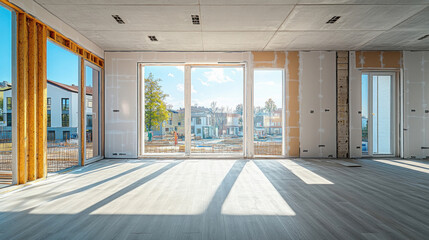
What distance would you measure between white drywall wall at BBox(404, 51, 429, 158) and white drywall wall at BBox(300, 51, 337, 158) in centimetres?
215

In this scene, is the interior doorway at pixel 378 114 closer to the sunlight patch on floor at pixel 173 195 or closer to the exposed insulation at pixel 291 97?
the exposed insulation at pixel 291 97

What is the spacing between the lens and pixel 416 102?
273 inches

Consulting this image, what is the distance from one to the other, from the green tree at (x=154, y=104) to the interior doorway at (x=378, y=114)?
6.01 meters

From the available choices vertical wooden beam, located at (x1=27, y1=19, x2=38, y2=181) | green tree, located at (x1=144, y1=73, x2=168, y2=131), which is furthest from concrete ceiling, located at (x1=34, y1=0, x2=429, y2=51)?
green tree, located at (x1=144, y1=73, x2=168, y2=131)

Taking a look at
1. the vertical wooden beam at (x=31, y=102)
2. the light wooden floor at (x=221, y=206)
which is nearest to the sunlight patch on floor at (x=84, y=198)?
the light wooden floor at (x=221, y=206)

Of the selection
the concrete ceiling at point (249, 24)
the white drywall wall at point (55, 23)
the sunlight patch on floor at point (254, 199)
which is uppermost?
the concrete ceiling at point (249, 24)

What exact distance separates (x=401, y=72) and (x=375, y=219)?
6285mm

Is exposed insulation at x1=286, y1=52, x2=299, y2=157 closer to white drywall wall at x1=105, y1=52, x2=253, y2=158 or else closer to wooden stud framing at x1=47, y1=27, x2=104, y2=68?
white drywall wall at x1=105, y1=52, x2=253, y2=158

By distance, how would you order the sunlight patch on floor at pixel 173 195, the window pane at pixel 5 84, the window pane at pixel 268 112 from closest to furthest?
the sunlight patch on floor at pixel 173 195, the window pane at pixel 5 84, the window pane at pixel 268 112

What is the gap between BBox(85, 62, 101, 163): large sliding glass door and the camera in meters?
5.94

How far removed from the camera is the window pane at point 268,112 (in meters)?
7.04

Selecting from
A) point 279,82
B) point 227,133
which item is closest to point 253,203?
point 227,133

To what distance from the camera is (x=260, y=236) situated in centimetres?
214

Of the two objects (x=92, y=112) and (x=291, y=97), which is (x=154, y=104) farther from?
(x=291, y=97)
